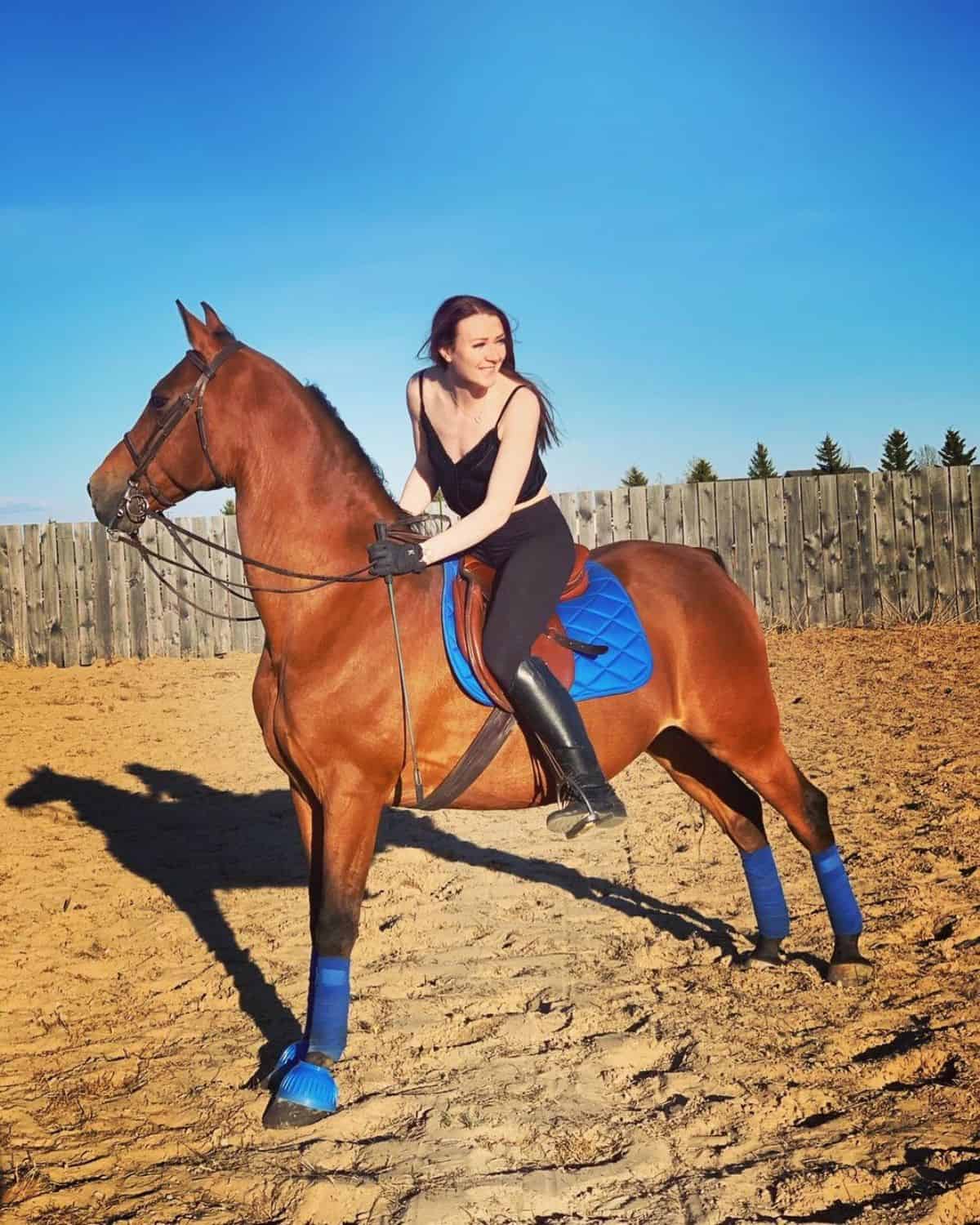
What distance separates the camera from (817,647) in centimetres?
1376

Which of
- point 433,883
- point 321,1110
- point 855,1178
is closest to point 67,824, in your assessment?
point 433,883

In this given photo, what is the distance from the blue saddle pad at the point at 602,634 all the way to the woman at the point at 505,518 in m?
0.16

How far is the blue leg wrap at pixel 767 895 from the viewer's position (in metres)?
4.70

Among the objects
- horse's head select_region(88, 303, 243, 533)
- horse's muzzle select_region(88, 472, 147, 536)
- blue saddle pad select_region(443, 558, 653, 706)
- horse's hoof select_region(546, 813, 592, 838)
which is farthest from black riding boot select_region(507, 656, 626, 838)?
horse's muzzle select_region(88, 472, 147, 536)

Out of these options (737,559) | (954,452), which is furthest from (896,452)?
(737,559)

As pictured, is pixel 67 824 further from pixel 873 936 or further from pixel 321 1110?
pixel 873 936

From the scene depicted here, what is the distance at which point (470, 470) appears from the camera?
3.94 m

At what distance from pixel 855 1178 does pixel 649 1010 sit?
1396mm

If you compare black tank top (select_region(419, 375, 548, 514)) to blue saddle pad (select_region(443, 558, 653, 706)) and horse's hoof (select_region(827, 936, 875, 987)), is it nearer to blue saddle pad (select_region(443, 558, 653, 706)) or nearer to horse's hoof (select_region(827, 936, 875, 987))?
blue saddle pad (select_region(443, 558, 653, 706))

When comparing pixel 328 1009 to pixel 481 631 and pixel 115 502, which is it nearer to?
pixel 481 631

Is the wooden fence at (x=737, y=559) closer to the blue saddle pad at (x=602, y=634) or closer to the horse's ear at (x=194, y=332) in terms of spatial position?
the horse's ear at (x=194, y=332)

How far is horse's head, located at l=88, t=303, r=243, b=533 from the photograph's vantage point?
145 inches

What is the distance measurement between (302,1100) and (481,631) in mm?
1737

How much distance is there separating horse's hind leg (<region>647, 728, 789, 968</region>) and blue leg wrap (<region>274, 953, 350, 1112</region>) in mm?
1965
